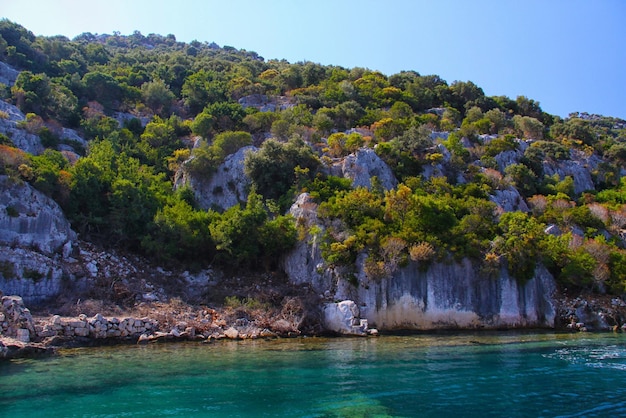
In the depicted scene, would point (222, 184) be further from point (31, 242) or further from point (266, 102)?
point (266, 102)

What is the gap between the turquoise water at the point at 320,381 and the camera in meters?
13.0

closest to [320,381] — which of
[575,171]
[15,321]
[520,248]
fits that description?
[15,321]

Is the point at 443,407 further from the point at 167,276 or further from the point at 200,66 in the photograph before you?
the point at 200,66

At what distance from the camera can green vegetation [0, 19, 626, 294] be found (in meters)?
33.8

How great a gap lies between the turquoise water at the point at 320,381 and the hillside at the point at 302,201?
29.3 feet

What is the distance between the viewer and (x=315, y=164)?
4216 centimetres

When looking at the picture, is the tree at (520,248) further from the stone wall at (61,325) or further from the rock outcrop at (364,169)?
the stone wall at (61,325)

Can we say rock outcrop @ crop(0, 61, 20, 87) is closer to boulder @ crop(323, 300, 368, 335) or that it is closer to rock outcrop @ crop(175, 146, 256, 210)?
rock outcrop @ crop(175, 146, 256, 210)

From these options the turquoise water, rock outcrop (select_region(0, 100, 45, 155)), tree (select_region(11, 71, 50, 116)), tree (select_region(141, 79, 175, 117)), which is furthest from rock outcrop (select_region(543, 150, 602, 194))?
tree (select_region(11, 71, 50, 116))

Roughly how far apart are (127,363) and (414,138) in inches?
1437

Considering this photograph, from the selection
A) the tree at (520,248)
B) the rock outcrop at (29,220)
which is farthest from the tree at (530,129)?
the rock outcrop at (29,220)

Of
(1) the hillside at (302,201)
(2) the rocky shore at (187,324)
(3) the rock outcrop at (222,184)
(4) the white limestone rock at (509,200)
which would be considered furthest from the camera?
(4) the white limestone rock at (509,200)

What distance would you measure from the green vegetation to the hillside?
0.18 metres

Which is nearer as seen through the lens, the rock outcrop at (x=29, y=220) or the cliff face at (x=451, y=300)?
the rock outcrop at (x=29, y=220)
